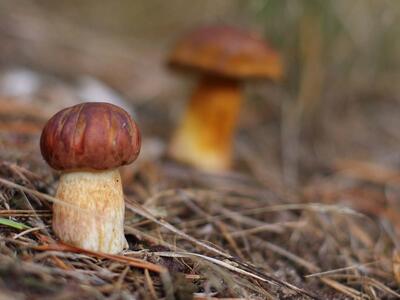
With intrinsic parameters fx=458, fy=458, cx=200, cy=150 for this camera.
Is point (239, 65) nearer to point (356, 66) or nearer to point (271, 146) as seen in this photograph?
point (271, 146)

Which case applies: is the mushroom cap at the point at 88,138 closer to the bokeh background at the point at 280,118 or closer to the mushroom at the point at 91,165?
the mushroom at the point at 91,165

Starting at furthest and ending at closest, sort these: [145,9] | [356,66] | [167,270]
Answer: [145,9], [356,66], [167,270]

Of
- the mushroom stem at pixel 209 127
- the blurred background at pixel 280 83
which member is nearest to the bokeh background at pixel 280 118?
the blurred background at pixel 280 83

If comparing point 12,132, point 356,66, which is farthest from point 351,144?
point 12,132

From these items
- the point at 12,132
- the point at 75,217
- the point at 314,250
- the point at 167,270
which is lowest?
the point at 314,250

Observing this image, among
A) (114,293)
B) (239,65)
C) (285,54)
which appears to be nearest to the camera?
(114,293)

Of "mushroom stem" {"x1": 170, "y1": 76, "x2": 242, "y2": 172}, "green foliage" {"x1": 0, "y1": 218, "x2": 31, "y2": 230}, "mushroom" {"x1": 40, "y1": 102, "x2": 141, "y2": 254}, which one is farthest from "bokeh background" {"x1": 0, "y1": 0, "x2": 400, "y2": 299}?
"green foliage" {"x1": 0, "y1": 218, "x2": 31, "y2": 230}
